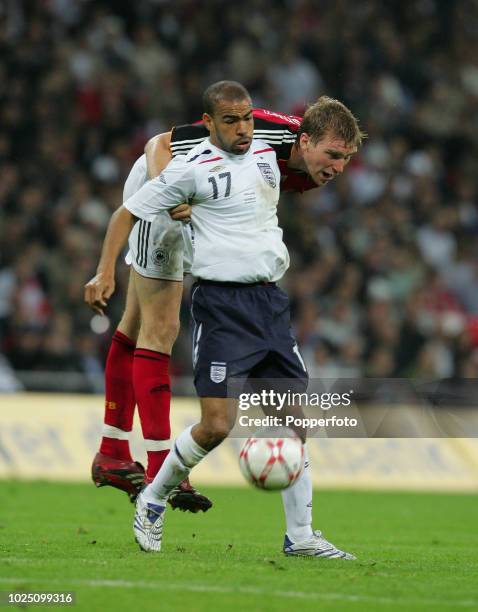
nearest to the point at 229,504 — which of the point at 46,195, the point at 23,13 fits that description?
the point at 46,195

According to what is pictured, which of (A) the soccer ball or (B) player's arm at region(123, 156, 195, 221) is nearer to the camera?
(A) the soccer ball

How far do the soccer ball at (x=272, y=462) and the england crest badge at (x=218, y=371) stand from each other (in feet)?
1.17

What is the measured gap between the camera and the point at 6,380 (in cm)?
1380

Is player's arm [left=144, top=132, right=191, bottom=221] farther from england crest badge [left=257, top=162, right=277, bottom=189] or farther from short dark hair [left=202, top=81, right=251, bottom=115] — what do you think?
england crest badge [left=257, top=162, right=277, bottom=189]

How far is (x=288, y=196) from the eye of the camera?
16562mm

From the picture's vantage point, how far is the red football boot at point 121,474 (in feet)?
24.9

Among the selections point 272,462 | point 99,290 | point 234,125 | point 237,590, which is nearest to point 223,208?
point 234,125

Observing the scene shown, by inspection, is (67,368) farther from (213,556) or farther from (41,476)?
(213,556)

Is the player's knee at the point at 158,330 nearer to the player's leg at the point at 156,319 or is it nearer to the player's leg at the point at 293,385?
the player's leg at the point at 156,319

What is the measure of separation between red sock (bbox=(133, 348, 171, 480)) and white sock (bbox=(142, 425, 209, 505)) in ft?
1.52

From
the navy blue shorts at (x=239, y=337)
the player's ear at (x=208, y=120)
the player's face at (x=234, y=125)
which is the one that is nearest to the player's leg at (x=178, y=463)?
the navy blue shorts at (x=239, y=337)

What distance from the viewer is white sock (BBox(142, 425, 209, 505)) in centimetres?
667

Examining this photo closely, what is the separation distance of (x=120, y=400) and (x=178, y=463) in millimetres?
1293

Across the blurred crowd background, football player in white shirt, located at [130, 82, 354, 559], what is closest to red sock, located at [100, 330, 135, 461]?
football player in white shirt, located at [130, 82, 354, 559]
